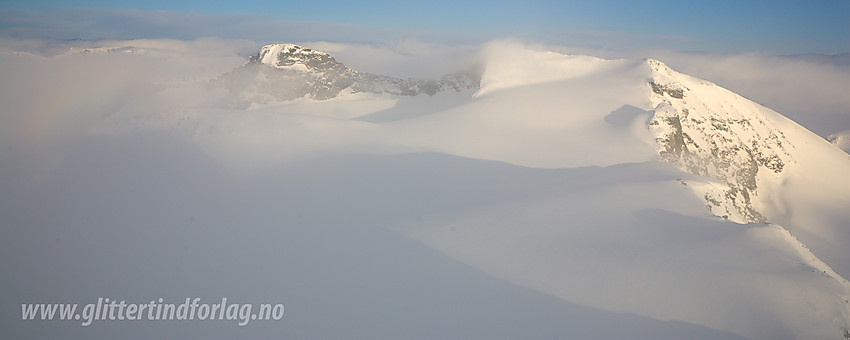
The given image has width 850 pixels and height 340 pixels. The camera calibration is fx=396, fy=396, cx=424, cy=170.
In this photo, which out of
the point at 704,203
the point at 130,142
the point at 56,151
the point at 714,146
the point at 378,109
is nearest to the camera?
the point at 704,203

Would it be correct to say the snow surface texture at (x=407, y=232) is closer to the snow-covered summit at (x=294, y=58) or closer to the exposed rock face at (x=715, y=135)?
the exposed rock face at (x=715, y=135)

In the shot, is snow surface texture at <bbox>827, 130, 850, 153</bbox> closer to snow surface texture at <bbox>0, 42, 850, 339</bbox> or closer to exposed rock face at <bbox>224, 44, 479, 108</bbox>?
snow surface texture at <bbox>0, 42, 850, 339</bbox>

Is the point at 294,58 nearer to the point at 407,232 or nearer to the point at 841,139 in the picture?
the point at 407,232

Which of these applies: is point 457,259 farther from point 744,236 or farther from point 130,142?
point 130,142

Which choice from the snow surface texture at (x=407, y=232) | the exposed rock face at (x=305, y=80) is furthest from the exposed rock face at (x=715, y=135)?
the exposed rock face at (x=305, y=80)

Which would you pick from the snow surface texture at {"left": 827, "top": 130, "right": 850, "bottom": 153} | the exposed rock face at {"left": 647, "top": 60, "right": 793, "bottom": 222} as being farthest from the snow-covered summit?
the snow surface texture at {"left": 827, "top": 130, "right": 850, "bottom": 153}

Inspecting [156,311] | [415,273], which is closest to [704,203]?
[415,273]

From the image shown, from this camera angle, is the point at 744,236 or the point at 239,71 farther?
the point at 239,71
